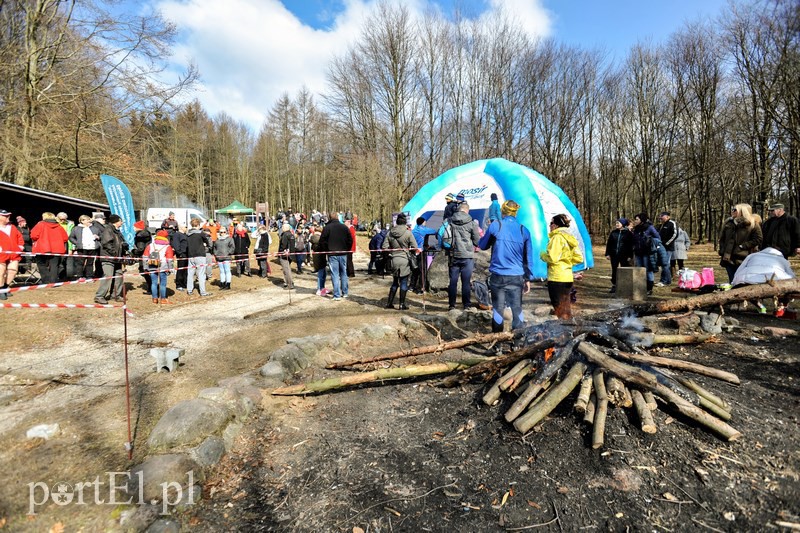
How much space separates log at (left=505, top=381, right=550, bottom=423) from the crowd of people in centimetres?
208

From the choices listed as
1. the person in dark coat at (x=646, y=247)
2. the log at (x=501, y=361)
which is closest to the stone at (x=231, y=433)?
the log at (x=501, y=361)

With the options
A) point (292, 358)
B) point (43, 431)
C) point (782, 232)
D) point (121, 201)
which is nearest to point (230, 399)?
point (292, 358)

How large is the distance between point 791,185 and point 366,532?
27737 millimetres

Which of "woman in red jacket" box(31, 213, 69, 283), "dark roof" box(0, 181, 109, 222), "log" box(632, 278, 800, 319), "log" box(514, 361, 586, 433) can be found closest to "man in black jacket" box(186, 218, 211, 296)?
"woman in red jacket" box(31, 213, 69, 283)

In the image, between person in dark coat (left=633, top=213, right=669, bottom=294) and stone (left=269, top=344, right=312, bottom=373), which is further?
person in dark coat (left=633, top=213, right=669, bottom=294)

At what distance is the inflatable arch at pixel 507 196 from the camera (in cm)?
1145

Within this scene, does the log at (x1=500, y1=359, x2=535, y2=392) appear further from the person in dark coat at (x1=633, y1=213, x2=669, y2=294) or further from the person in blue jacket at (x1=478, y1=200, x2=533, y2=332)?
the person in dark coat at (x1=633, y1=213, x2=669, y2=294)

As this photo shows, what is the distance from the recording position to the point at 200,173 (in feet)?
141

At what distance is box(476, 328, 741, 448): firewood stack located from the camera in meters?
3.37

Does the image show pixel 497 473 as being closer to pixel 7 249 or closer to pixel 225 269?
pixel 225 269

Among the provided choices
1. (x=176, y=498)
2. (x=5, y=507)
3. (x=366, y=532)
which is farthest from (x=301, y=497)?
(x=5, y=507)

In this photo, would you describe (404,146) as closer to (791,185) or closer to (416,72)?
(416,72)

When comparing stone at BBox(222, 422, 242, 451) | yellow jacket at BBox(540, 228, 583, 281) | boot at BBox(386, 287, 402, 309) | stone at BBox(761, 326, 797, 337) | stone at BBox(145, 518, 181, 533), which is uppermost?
yellow jacket at BBox(540, 228, 583, 281)

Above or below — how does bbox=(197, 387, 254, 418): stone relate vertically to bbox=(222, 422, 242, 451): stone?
above
